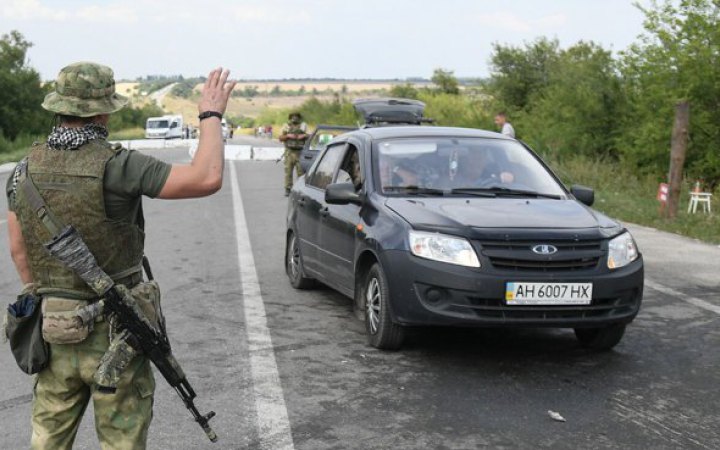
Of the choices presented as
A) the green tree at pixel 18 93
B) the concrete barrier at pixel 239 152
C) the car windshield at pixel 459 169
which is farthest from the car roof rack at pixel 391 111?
the green tree at pixel 18 93

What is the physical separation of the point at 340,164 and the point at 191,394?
493 centimetres

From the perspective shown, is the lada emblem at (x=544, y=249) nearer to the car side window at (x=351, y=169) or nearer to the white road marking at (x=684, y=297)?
the car side window at (x=351, y=169)

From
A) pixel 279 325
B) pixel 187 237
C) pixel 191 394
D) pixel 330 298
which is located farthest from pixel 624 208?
pixel 191 394

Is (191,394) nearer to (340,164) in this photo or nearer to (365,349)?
(365,349)

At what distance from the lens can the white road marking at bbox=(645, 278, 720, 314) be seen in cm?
903

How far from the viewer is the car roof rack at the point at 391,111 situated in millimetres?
22475

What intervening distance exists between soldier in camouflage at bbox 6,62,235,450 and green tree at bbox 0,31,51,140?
53.0 meters

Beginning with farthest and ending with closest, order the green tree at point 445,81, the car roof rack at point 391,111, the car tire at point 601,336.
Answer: the green tree at point 445,81, the car roof rack at point 391,111, the car tire at point 601,336

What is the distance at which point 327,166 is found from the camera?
9.20 metres

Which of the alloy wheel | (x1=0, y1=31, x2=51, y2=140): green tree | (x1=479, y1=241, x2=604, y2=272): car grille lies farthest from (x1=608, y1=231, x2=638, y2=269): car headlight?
(x1=0, y1=31, x2=51, y2=140): green tree

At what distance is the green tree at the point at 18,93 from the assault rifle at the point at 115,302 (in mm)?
53073

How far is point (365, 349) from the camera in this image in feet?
23.8

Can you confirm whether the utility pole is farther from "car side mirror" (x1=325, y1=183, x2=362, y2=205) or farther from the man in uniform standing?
"car side mirror" (x1=325, y1=183, x2=362, y2=205)

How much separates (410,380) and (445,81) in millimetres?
63419
